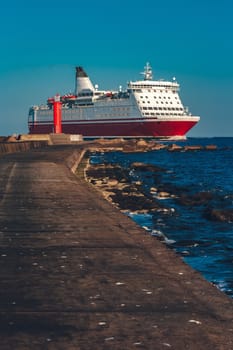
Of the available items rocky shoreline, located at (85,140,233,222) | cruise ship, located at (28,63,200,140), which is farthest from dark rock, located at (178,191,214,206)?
cruise ship, located at (28,63,200,140)

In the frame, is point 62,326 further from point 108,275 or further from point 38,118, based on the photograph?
point 38,118

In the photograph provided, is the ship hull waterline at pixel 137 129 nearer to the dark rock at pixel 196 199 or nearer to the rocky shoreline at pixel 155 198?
the rocky shoreline at pixel 155 198

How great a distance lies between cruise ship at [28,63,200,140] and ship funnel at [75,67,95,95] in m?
1.72

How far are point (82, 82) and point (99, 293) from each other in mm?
119812

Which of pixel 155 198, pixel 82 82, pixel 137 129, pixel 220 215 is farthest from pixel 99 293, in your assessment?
pixel 82 82

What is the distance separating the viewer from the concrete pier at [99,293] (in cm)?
412

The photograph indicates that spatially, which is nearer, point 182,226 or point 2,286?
point 2,286

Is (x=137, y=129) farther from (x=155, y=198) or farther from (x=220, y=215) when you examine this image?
(x=220, y=215)

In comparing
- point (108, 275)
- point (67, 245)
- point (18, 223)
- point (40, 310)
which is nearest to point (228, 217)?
point (18, 223)

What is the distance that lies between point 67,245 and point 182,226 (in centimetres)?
607

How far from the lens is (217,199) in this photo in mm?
20031

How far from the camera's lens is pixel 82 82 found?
12331 cm

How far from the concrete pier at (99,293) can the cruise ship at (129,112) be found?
91.4m

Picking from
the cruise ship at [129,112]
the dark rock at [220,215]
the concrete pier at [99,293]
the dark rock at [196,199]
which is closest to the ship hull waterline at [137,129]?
the cruise ship at [129,112]
